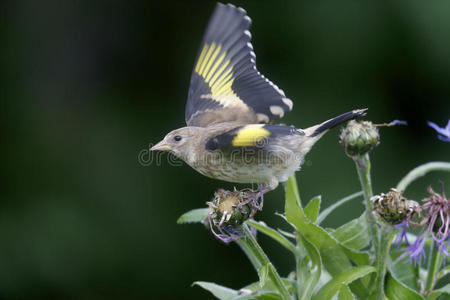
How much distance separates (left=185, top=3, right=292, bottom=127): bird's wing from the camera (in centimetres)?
193

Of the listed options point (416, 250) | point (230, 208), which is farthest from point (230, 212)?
point (416, 250)

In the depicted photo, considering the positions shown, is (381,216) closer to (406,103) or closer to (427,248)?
(427,248)

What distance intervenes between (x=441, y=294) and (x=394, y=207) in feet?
0.73

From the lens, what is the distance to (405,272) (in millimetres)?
1590

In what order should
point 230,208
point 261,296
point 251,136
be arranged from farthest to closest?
point 251,136, point 230,208, point 261,296

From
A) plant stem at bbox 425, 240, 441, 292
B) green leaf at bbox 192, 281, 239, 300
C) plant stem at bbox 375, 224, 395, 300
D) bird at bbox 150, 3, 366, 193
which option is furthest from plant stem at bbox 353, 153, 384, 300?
green leaf at bbox 192, 281, 239, 300

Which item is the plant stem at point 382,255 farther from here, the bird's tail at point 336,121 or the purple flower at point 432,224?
the bird's tail at point 336,121

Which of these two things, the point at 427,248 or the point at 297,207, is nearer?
the point at 297,207

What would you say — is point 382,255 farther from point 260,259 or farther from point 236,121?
point 236,121

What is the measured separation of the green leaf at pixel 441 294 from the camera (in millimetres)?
1362

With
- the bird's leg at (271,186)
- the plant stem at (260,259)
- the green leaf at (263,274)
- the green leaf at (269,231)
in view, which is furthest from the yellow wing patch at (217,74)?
the green leaf at (263,274)

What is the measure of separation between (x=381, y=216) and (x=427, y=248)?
403mm

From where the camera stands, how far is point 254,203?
1.57 meters

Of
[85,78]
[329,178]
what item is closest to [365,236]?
[329,178]
